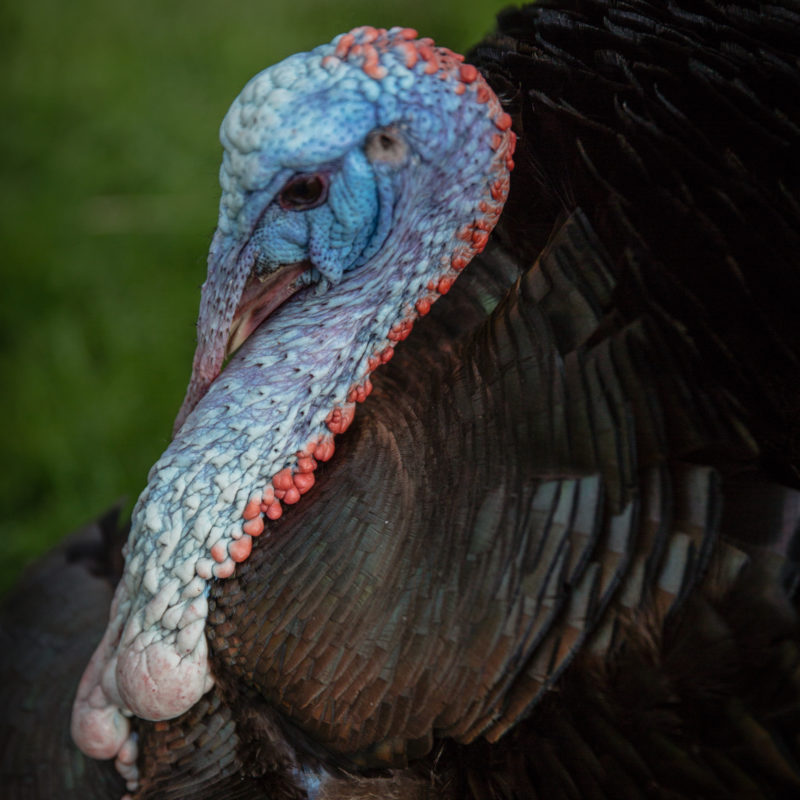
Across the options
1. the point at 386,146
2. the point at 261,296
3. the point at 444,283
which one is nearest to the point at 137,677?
the point at 261,296

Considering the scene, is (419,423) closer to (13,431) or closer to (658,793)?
(658,793)

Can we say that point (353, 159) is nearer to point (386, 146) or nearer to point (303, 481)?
point (386, 146)

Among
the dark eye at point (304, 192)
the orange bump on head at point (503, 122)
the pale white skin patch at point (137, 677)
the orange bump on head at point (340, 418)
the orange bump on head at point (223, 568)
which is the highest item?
the orange bump on head at point (503, 122)

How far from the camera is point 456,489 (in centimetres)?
121

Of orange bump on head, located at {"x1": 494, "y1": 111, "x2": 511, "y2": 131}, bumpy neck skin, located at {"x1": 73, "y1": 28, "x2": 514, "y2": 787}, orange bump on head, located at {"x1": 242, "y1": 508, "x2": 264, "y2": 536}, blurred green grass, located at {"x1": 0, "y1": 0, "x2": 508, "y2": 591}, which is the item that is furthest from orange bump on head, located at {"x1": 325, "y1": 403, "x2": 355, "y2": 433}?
blurred green grass, located at {"x1": 0, "y1": 0, "x2": 508, "y2": 591}

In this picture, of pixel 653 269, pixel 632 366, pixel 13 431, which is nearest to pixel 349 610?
pixel 632 366

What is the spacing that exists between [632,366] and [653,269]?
12 centimetres

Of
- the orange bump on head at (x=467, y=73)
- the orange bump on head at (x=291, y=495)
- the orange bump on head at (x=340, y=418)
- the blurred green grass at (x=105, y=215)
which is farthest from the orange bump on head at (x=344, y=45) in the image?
the blurred green grass at (x=105, y=215)

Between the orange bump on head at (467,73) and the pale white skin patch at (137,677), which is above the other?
the orange bump on head at (467,73)

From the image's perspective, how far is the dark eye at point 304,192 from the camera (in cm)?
125

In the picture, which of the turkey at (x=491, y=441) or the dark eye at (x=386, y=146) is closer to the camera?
the turkey at (x=491, y=441)

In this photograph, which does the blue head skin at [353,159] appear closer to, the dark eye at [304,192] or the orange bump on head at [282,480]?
the dark eye at [304,192]

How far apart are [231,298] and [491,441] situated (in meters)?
0.42

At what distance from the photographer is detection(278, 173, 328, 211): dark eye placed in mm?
1253
